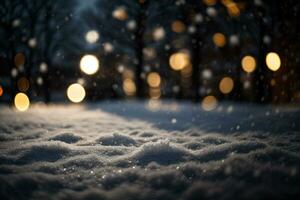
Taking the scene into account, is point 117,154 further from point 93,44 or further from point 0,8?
point 0,8

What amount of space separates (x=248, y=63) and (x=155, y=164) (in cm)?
1549

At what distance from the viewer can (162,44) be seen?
868 inches

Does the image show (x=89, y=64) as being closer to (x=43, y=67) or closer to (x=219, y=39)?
(x=43, y=67)

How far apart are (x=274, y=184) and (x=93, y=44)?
2024 centimetres

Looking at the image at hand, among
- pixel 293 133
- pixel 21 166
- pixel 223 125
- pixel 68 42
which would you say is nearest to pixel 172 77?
pixel 68 42

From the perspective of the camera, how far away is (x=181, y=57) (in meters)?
23.5

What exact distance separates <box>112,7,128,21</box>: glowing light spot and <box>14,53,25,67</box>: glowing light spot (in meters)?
7.56

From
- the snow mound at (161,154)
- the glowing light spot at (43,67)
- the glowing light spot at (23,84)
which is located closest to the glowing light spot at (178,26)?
the glowing light spot at (43,67)

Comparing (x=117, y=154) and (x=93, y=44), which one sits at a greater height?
(x=93, y=44)

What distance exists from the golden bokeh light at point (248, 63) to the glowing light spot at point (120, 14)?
7.47 m

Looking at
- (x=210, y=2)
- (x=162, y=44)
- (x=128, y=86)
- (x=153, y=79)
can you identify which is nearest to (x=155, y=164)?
(x=210, y=2)

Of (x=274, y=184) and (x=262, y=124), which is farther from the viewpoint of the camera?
(x=262, y=124)

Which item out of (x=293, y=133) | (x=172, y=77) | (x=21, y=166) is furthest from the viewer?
(x=172, y=77)

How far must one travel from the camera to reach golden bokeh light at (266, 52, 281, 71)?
Result: 1570 cm
